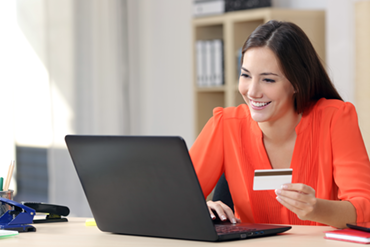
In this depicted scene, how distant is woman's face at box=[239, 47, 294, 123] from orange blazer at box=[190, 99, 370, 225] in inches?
5.4

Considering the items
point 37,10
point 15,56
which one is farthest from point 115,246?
point 37,10

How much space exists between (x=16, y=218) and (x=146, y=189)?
383mm

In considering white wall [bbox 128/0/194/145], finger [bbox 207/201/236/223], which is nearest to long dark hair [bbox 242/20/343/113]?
finger [bbox 207/201/236/223]

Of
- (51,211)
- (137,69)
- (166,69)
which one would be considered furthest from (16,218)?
(166,69)

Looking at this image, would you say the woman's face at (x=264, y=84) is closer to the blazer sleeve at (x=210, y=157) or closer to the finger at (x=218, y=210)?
the blazer sleeve at (x=210, y=157)

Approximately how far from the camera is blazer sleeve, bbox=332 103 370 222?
4.14ft

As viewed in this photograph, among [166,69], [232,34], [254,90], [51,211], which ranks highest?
[232,34]

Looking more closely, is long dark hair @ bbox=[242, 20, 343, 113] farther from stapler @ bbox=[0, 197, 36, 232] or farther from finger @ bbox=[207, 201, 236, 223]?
stapler @ bbox=[0, 197, 36, 232]

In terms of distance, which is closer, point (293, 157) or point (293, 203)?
point (293, 203)

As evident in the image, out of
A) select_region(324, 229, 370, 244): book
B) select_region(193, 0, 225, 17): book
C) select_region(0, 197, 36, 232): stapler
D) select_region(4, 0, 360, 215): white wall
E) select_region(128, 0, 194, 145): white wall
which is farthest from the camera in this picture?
select_region(128, 0, 194, 145): white wall

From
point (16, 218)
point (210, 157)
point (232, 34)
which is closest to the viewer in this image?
point (16, 218)

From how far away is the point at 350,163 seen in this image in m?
1.38

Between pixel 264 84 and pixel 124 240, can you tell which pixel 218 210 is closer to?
pixel 124 240

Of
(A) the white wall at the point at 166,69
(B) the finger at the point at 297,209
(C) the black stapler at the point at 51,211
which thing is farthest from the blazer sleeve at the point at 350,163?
(A) the white wall at the point at 166,69
